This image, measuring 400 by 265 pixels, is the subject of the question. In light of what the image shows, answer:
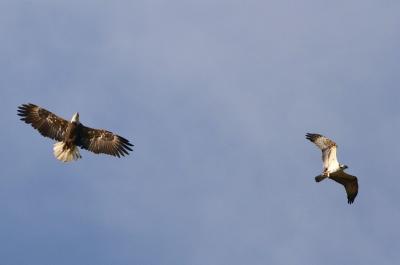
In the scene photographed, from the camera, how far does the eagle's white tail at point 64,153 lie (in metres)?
37.4

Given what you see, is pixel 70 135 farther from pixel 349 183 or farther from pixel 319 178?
pixel 349 183

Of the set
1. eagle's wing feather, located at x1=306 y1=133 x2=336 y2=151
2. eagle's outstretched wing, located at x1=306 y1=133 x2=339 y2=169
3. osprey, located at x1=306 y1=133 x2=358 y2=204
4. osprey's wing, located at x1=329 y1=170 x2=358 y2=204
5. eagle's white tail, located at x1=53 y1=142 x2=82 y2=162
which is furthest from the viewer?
osprey's wing, located at x1=329 y1=170 x2=358 y2=204

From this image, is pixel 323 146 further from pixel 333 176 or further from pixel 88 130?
pixel 88 130

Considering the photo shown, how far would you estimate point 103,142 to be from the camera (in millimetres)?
38344

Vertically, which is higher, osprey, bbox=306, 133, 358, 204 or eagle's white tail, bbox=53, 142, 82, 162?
osprey, bbox=306, 133, 358, 204

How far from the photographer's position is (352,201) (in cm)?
3988

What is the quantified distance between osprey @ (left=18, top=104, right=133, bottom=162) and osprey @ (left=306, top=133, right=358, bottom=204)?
6013 mm

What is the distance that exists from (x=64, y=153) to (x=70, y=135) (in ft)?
2.01

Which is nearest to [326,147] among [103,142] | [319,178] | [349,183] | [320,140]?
[320,140]

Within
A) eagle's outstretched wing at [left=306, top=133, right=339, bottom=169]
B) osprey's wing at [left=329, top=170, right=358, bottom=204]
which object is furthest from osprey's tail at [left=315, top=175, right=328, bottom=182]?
osprey's wing at [left=329, top=170, right=358, bottom=204]

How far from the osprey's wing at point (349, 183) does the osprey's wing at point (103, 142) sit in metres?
6.76

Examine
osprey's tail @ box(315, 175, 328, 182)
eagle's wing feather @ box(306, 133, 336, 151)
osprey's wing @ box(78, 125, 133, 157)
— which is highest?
eagle's wing feather @ box(306, 133, 336, 151)

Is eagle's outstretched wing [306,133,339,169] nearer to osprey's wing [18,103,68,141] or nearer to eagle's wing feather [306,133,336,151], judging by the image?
eagle's wing feather [306,133,336,151]

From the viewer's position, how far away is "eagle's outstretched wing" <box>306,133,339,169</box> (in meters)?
38.9
